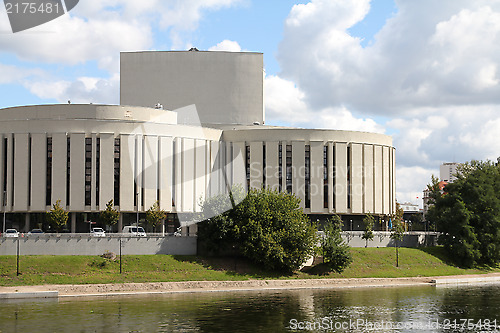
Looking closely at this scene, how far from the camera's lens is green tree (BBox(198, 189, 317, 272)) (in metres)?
86.1

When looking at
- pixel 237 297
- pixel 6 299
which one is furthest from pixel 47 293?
pixel 237 297

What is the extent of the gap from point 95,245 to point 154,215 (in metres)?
22.7

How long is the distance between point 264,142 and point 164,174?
21.0 metres

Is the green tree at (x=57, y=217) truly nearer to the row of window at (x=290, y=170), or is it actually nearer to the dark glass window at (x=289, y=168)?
the row of window at (x=290, y=170)

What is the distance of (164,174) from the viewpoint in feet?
375

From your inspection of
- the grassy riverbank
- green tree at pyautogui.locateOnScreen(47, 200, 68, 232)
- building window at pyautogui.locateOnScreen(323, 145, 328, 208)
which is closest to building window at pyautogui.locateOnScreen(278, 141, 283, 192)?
building window at pyautogui.locateOnScreen(323, 145, 328, 208)

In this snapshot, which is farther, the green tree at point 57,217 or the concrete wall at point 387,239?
the concrete wall at point 387,239

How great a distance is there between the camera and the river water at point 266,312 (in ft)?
177

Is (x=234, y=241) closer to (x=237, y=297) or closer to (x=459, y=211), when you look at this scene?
(x=237, y=297)

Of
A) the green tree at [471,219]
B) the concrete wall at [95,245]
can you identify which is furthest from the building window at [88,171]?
the green tree at [471,219]

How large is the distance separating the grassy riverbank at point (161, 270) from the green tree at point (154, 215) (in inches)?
792

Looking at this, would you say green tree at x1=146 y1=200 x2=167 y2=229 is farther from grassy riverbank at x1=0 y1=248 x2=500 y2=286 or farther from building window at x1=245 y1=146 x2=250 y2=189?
building window at x1=245 y1=146 x2=250 y2=189

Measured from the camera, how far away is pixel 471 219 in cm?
10456

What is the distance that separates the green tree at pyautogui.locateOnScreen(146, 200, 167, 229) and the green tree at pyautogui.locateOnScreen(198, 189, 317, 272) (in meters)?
19.0
